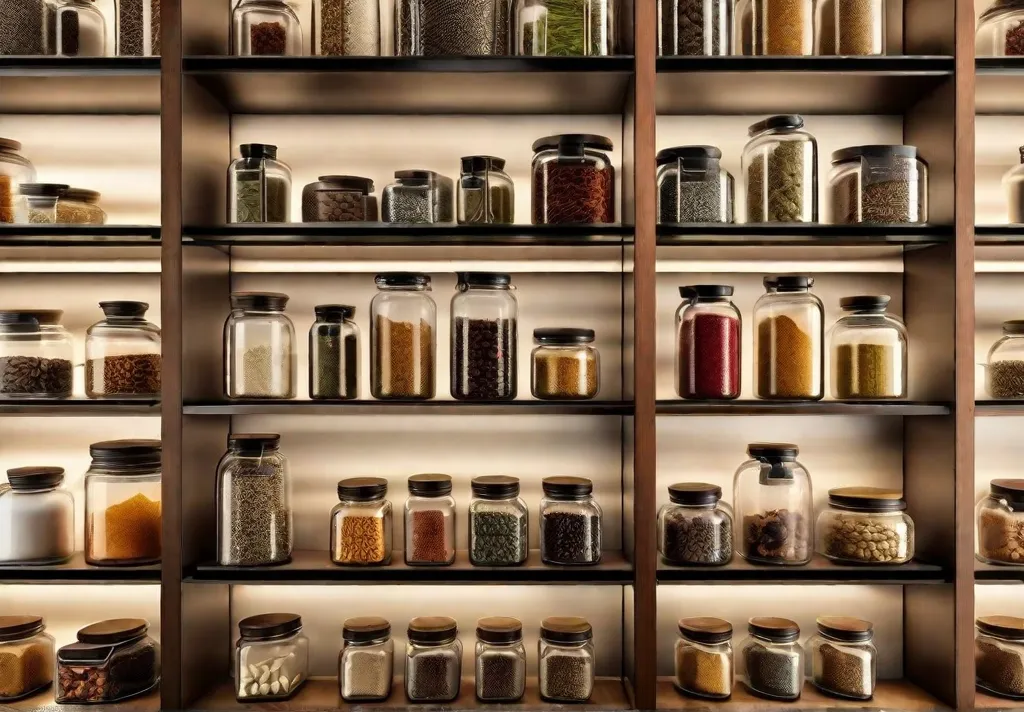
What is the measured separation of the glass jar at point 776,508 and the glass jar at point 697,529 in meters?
0.06

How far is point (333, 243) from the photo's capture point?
68.6 inches

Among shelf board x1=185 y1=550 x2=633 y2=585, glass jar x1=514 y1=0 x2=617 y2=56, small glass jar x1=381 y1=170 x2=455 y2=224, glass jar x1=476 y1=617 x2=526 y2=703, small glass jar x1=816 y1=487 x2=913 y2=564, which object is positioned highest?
glass jar x1=514 y1=0 x2=617 y2=56

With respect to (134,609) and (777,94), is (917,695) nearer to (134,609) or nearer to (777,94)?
(777,94)

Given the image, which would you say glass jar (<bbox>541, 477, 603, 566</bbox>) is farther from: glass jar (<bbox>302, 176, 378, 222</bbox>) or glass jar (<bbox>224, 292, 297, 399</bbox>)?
glass jar (<bbox>302, 176, 378, 222</bbox>)

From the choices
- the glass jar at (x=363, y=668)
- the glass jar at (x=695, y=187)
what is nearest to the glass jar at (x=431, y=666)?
the glass jar at (x=363, y=668)

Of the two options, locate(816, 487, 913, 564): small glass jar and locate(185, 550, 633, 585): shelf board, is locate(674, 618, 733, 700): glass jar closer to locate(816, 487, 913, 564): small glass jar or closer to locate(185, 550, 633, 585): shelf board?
locate(185, 550, 633, 585): shelf board

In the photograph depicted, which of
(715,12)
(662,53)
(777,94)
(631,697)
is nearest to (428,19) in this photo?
(662,53)

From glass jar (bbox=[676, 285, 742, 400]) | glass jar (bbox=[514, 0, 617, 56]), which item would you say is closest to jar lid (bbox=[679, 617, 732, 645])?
glass jar (bbox=[676, 285, 742, 400])

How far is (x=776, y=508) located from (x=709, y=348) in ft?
1.30

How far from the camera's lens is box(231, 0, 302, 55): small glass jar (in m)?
1.69

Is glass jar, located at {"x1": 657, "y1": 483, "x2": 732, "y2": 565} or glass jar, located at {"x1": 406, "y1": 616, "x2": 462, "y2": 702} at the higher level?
glass jar, located at {"x1": 657, "y1": 483, "x2": 732, "y2": 565}

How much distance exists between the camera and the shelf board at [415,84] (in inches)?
63.8

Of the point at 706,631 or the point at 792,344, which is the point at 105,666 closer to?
the point at 706,631

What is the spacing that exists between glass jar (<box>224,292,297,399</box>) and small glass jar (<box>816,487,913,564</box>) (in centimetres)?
129
